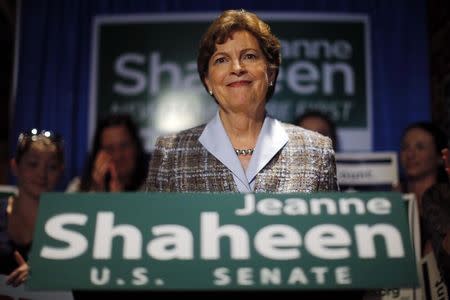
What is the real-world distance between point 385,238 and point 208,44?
2.58ft

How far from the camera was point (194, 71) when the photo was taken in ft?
13.8

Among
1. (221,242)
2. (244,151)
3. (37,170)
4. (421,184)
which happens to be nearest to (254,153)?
(244,151)

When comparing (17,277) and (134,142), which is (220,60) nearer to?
(17,277)

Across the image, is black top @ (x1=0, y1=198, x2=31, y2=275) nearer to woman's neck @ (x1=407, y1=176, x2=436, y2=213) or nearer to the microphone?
the microphone

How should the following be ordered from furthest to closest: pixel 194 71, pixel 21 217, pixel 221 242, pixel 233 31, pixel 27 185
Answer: pixel 194 71, pixel 27 185, pixel 21 217, pixel 233 31, pixel 221 242

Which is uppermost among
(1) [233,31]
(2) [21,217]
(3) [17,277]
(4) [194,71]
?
(4) [194,71]

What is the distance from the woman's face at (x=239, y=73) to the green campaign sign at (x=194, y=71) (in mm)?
2854

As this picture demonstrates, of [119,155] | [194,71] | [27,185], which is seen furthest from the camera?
[194,71]

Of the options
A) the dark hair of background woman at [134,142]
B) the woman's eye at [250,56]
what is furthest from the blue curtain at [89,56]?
the woman's eye at [250,56]

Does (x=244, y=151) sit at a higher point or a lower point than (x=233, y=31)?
lower

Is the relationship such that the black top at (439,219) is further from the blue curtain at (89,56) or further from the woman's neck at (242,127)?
the blue curtain at (89,56)

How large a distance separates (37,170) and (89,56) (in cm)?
207

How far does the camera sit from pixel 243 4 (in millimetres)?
4305

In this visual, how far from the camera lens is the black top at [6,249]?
→ 70.7 inches
